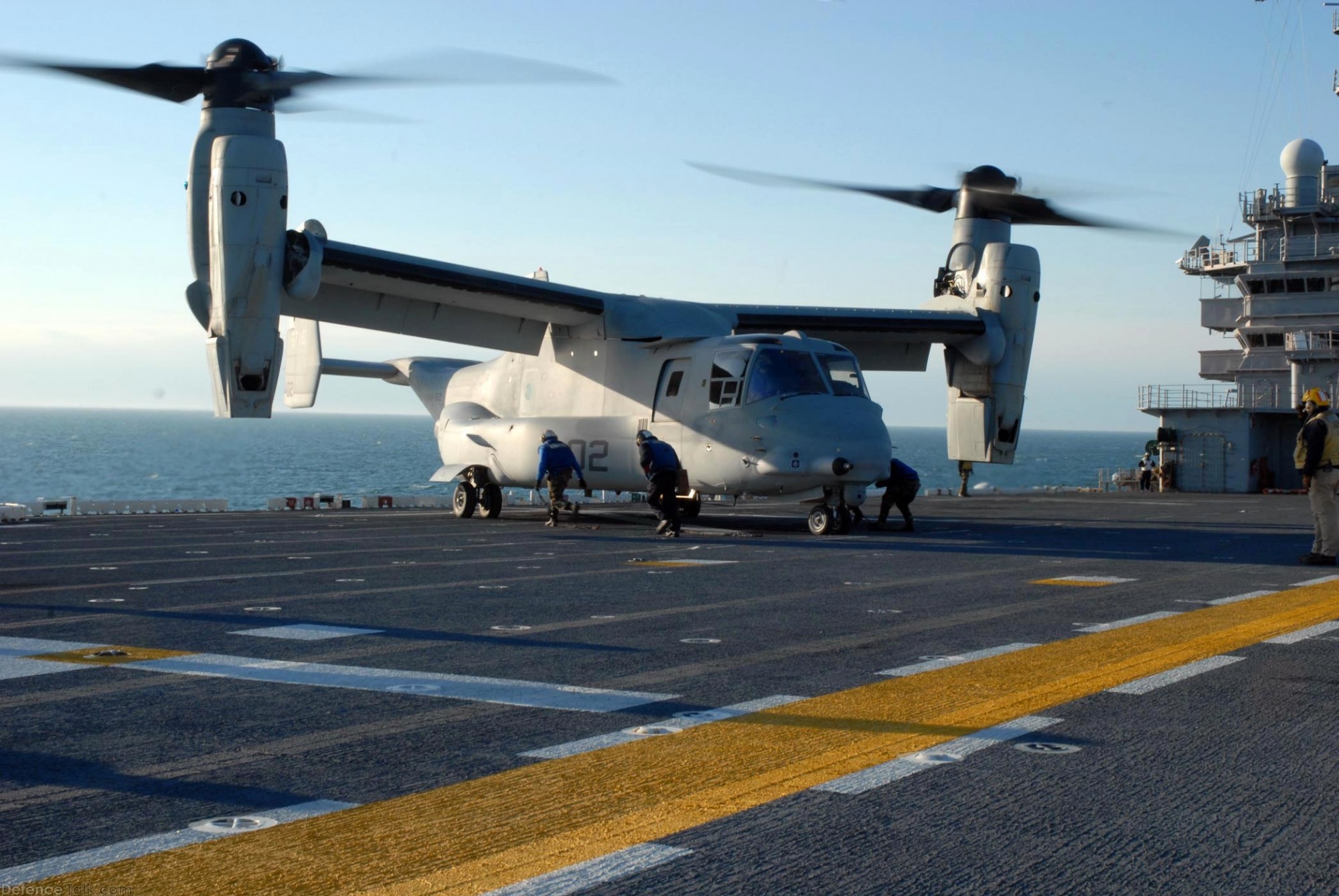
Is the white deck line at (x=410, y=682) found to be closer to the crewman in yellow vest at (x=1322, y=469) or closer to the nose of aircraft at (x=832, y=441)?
the crewman in yellow vest at (x=1322, y=469)

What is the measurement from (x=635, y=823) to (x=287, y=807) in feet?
3.96

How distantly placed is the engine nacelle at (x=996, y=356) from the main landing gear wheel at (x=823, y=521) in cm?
679

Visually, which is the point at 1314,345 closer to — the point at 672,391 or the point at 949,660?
the point at 672,391

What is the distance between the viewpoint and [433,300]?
21812 mm

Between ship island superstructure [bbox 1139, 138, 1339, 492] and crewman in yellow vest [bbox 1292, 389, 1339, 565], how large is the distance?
38.4 m

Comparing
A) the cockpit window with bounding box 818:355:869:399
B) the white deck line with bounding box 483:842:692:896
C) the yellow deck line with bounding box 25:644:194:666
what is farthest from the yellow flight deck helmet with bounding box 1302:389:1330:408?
the white deck line with bounding box 483:842:692:896

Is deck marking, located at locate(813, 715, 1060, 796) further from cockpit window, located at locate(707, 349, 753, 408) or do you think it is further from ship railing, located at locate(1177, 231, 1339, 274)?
ship railing, located at locate(1177, 231, 1339, 274)

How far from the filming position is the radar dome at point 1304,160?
53.0 meters

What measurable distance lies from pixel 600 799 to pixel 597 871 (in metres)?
0.76

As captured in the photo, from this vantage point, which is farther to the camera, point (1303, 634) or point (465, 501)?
point (465, 501)

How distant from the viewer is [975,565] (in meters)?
13.7

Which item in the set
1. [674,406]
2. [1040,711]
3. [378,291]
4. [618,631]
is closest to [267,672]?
[618,631]

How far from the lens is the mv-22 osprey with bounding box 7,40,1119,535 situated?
18.3 metres

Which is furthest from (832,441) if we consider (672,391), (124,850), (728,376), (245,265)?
(124,850)
